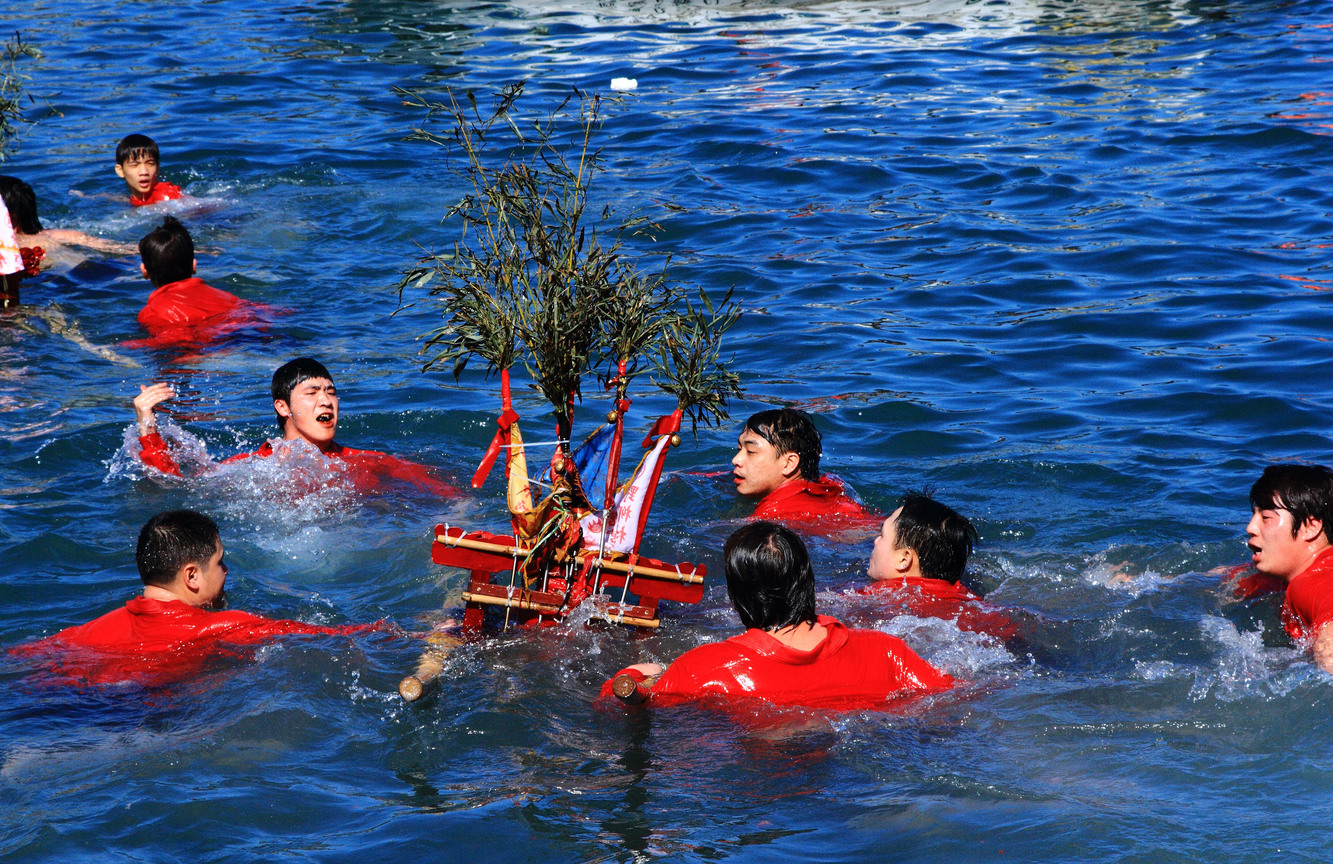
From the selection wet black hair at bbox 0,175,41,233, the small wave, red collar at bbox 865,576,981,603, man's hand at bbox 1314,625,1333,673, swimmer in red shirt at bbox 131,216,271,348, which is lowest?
the small wave

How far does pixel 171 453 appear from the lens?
8.39 m

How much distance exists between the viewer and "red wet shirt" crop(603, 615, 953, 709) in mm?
5125

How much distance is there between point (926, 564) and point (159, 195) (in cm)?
1047

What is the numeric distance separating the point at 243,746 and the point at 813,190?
394 inches

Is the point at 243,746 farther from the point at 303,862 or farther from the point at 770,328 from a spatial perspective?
the point at 770,328

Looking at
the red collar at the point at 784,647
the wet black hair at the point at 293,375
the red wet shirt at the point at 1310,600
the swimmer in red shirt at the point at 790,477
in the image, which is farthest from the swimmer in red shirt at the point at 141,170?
the red wet shirt at the point at 1310,600

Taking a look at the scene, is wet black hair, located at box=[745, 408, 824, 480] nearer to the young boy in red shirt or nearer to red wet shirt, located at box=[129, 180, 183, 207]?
the young boy in red shirt

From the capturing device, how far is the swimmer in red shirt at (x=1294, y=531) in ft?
19.9

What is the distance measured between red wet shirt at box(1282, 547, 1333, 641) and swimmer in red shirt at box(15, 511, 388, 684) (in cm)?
451

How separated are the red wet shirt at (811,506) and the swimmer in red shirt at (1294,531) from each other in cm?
215

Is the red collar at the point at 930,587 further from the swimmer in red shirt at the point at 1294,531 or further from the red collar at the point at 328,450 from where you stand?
the red collar at the point at 328,450

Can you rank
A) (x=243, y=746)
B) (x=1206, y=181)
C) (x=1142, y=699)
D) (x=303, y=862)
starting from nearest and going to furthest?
1. (x=303, y=862)
2. (x=243, y=746)
3. (x=1142, y=699)
4. (x=1206, y=181)

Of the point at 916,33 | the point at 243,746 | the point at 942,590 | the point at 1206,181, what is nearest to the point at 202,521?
the point at 243,746

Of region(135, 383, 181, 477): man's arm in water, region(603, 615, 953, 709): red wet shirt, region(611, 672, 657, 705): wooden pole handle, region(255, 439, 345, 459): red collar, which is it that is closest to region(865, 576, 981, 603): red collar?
region(603, 615, 953, 709): red wet shirt
